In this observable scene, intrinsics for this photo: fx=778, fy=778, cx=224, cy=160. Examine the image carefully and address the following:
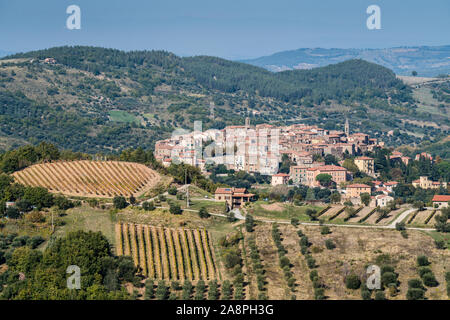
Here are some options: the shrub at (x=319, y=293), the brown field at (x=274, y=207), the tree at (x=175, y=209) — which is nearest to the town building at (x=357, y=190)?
the brown field at (x=274, y=207)

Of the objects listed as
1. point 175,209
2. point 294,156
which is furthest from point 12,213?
point 294,156

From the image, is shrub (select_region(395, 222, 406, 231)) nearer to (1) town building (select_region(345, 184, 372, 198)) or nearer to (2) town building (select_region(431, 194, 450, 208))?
(2) town building (select_region(431, 194, 450, 208))

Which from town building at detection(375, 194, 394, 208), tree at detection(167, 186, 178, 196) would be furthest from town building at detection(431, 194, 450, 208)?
tree at detection(167, 186, 178, 196)

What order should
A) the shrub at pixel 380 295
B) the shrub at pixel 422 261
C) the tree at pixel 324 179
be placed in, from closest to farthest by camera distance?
the shrub at pixel 380 295 < the shrub at pixel 422 261 < the tree at pixel 324 179

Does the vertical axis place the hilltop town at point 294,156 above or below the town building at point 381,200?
above

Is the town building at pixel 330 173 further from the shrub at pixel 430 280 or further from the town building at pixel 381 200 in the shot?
the shrub at pixel 430 280

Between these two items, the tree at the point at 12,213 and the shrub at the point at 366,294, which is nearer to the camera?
the shrub at the point at 366,294
